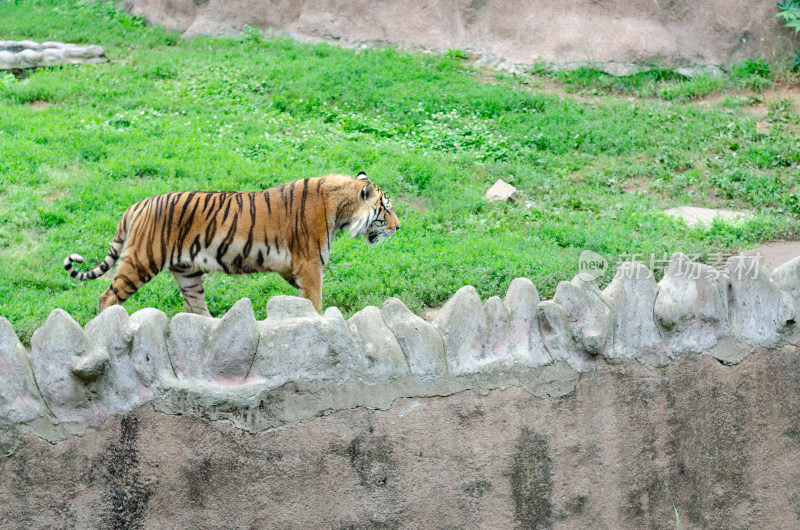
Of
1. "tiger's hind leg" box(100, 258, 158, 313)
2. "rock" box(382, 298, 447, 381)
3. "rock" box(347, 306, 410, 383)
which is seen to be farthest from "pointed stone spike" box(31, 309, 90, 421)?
"tiger's hind leg" box(100, 258, 158, 313)

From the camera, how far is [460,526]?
3.35m

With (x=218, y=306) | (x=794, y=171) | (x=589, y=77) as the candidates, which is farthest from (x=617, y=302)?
(x=589, y=77)

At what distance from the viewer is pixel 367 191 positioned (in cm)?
582

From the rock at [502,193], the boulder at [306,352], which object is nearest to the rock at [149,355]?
the boulder at [306,352]

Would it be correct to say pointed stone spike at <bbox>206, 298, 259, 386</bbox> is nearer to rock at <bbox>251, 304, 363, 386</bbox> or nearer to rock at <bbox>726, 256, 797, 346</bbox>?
rock at <bbox>251, 304, 363, 386</bbox>

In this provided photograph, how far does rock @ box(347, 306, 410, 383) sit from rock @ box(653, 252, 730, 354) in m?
1.12

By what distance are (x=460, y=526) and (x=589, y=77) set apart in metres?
8.76

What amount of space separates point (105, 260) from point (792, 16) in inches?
355

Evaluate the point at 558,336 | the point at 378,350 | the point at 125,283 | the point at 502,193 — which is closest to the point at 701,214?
the point at 502,193

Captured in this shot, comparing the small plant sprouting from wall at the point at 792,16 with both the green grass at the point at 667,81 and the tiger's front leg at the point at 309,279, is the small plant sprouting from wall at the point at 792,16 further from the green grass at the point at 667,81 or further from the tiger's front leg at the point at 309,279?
the tiger's front leg at the point at 309,279

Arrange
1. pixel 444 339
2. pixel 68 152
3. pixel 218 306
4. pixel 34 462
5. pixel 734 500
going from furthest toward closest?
pixel 68 152
pixel 218 306
pixel 734 500
pixel 444 339
pixel 34 462

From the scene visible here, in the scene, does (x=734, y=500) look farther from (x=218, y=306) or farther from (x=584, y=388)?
(x=218, y=306)

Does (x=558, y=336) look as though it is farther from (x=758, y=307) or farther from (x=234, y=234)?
(x=234, y=234)

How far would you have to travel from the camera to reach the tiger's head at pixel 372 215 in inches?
230
